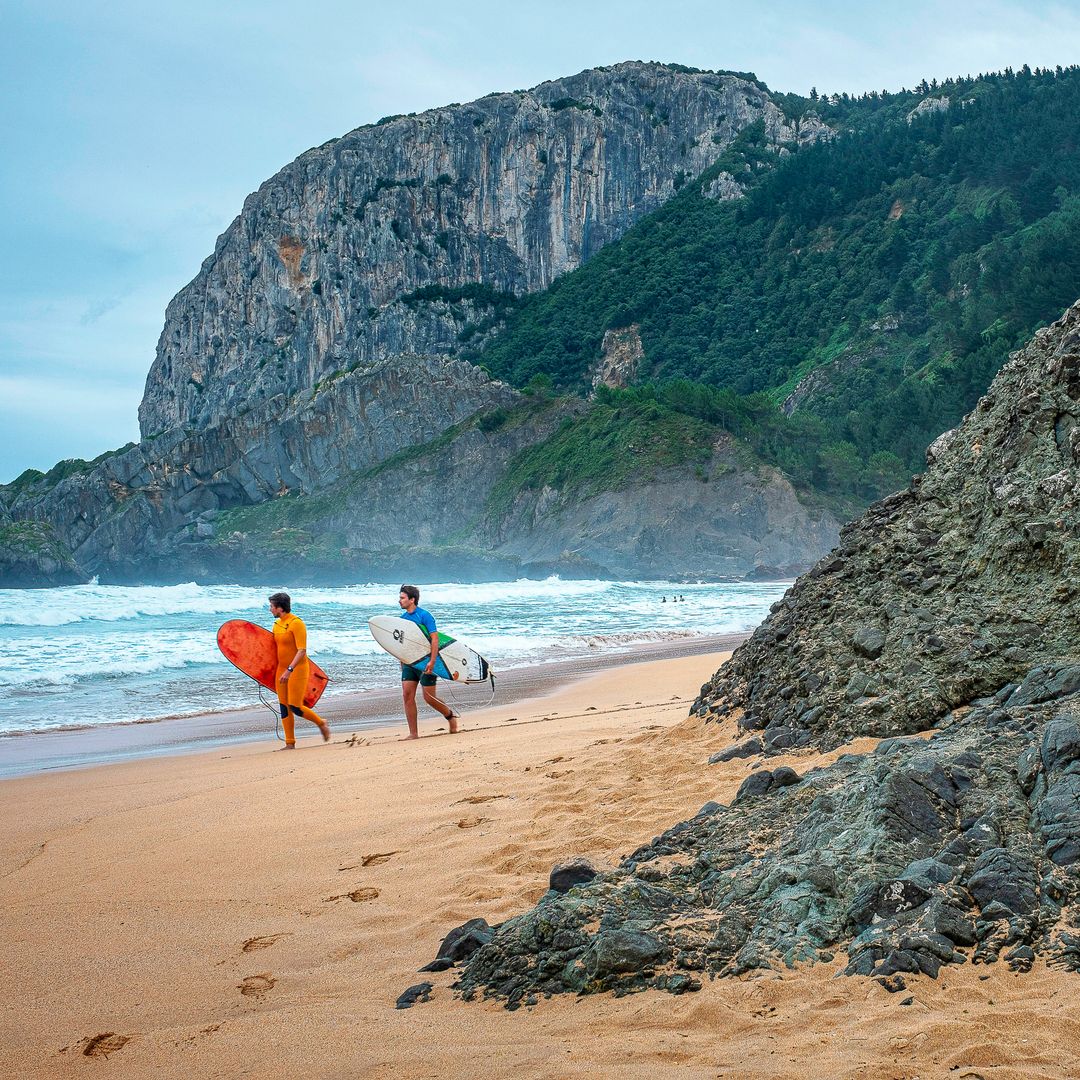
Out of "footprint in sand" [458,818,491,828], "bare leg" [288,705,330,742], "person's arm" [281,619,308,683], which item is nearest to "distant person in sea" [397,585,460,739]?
"bare leg" [288,705,330,742]

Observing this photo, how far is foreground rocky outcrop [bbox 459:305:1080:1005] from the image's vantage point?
265 centimetres

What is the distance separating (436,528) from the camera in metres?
77.4

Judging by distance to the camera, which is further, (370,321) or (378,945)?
(370,321)

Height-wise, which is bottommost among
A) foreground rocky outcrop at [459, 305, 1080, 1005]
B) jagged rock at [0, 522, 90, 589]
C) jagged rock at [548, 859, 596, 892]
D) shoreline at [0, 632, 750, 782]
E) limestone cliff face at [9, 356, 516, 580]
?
shoreline at [0, 632, 750, 782]

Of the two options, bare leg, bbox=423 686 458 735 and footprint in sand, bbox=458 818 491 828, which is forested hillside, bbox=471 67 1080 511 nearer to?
bare leg, bbox=423 686 458 735

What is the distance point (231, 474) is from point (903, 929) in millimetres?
95295

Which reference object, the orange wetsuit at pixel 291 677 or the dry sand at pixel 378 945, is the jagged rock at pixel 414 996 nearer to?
the dry sand at pixel 378 945

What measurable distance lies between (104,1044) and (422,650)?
622cm

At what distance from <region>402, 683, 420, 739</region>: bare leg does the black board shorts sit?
0.10 m

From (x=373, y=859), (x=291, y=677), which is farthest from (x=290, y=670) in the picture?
(x=373, y=859)

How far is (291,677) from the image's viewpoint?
8586 millimetres

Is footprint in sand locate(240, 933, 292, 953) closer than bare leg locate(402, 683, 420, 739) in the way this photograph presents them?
Yes

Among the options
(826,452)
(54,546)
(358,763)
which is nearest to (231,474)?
(54,546)

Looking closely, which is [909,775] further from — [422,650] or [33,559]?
[33,559]
